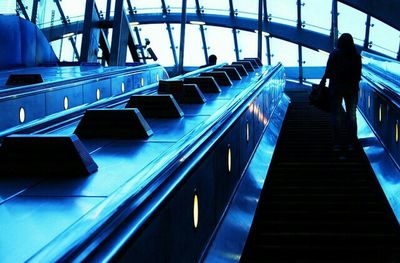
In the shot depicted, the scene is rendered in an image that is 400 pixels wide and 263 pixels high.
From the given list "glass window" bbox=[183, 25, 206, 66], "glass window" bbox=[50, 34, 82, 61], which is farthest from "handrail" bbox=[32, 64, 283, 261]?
"glass window" bbox=[183, 25, 206, 66]

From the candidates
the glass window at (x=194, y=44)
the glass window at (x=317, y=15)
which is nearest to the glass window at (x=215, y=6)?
the glass window at (x=194, y=44)

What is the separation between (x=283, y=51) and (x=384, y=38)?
639cm

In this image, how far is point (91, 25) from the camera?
66.0 ft

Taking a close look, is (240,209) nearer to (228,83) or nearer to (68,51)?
(228,83)

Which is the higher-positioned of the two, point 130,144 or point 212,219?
point 130,144

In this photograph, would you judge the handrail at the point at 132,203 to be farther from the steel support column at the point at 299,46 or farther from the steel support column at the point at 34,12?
the steel support column at the point at 299,46

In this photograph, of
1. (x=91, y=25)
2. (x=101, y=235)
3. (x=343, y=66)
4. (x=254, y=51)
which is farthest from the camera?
(x=254, y=51)

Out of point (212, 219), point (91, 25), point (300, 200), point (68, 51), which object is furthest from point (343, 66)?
point (68, 51)

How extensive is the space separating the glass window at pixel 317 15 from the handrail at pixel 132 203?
25273 mm

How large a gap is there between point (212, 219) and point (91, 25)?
53.6 ft

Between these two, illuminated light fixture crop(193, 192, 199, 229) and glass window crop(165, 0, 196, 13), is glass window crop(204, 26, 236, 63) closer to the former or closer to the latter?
glass window crop(165, 0, 196, 13)

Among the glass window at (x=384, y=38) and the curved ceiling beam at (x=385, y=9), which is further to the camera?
the glass window at (x=384, y=38)

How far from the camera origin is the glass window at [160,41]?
33.5 m

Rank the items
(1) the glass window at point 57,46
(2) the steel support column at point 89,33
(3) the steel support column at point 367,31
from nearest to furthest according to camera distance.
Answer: (2) the steel support column at point 89,33
(1) the glass window at point 57,46
(3) the steel support column at point 367,31
